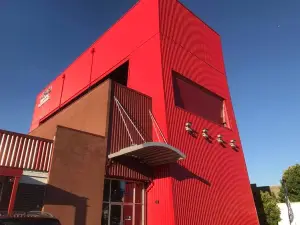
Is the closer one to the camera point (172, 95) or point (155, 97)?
point (172, 95)

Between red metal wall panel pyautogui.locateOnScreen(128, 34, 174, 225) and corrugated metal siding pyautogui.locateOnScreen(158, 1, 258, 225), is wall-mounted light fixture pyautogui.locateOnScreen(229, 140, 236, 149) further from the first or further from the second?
red metal wall panel pyautogui.locateOnScreen(128, 34, 174, 225)

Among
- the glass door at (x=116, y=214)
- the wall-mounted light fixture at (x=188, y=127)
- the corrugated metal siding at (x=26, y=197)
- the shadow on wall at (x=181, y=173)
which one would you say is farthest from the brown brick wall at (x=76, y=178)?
the wall-mounted light fixture at (x=188, y=127)

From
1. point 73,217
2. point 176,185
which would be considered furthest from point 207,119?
point 73,217

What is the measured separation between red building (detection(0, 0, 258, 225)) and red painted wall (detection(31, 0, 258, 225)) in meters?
0.08

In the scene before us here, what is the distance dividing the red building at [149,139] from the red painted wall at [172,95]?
0.08 meters

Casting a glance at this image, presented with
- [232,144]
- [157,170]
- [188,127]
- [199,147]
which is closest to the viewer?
[157,170]

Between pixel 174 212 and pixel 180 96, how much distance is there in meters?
8.26

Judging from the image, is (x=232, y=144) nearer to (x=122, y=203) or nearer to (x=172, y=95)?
(x=172, y=95)

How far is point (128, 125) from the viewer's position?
1677 cm

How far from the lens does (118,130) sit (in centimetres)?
1619

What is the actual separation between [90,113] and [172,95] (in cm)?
549

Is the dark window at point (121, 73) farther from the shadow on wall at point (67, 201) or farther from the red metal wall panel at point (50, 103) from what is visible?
the shadow on wall at point (67, 201)

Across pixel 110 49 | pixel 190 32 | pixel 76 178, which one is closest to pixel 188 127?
pixel 76 178

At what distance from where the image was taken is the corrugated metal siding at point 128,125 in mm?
15492
